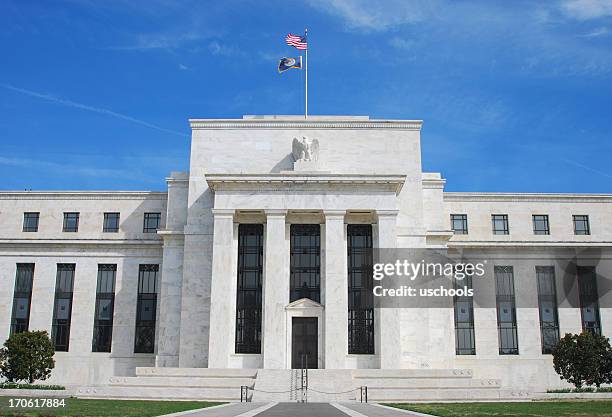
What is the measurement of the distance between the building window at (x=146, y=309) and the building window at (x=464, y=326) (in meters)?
23.7

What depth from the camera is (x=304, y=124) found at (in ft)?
170

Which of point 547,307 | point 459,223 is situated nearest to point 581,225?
point 547,307

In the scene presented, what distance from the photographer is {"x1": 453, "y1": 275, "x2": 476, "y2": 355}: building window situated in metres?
51.5

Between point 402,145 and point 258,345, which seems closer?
point 258,345

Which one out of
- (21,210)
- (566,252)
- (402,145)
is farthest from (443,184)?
(21,210)

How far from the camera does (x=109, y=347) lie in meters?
51.4

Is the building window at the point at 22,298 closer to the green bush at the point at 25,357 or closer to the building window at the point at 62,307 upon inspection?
the building window at the point at 62,307

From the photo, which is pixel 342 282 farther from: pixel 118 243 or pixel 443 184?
pixel 118 243

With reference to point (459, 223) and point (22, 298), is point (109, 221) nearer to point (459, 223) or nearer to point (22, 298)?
point (22, 298)

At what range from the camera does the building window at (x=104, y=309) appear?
51625 mm

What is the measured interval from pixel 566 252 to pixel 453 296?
32.6 feet

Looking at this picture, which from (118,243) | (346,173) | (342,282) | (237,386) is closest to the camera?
(237,386)

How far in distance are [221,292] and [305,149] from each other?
1229 cm

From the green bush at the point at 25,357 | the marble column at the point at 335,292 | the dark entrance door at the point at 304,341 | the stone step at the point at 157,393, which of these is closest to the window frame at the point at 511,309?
the marble column at the point at 335,292
